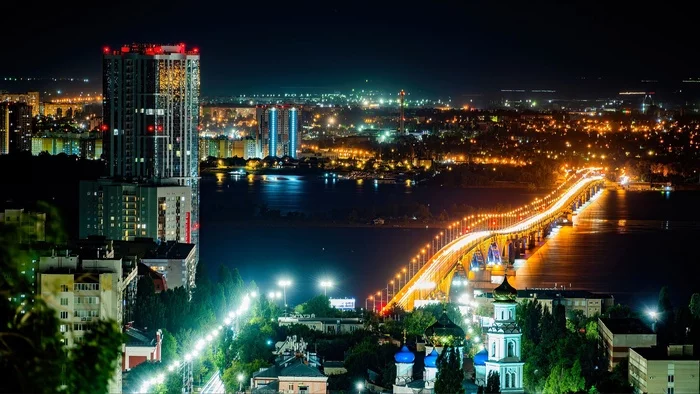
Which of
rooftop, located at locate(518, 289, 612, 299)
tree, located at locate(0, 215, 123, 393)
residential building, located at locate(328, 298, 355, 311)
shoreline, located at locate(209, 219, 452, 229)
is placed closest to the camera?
tree, located at locate(0, 215, 123, 393)

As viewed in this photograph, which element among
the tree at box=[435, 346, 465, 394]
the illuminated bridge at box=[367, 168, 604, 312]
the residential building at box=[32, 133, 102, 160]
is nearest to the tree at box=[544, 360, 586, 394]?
the tree at box=[435, 346, 465, 394]

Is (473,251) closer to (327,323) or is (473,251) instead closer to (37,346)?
(327,323)

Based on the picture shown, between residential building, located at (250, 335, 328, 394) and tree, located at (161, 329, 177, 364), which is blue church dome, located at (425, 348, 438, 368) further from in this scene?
tree, located at (161, 329, 177, 364)

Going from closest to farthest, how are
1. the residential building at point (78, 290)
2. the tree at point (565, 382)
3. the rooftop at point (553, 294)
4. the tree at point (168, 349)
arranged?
the residential building at point (78, 290)
the tree at point (565, 382)
the tree at point (168, 349)
the rooftop at point (553, 294)

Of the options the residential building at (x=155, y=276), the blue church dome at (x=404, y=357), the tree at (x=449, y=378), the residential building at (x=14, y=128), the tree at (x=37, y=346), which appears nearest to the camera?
the tree at (x=37, y=346)

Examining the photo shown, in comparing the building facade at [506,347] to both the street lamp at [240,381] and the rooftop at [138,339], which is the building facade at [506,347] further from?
the rooftop at [138,339]

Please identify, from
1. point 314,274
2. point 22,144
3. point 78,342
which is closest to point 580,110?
point 22,144

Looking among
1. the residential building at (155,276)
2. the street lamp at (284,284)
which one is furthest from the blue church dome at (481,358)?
the street lamp at (284,284)
